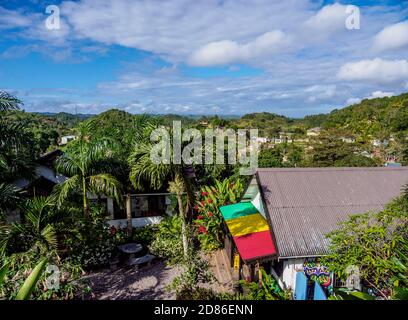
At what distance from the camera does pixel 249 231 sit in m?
9.19

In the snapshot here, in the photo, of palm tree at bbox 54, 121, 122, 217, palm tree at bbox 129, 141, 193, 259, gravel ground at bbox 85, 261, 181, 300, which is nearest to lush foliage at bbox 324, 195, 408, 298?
gravel ground at bbox 85, 261, 181, 300

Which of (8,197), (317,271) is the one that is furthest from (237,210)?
(8,197)

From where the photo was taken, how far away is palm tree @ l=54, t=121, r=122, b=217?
32.2 feet

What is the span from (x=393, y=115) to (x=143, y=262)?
61.2 m

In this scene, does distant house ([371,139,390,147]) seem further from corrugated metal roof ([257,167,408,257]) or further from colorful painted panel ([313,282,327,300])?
colorful painted panel ([313,282,327,300])

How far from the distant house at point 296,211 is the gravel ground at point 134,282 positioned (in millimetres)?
2565

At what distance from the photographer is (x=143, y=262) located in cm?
1072

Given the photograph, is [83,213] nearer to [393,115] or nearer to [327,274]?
[327,274]

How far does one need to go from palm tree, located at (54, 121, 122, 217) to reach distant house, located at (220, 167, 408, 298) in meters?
4.47

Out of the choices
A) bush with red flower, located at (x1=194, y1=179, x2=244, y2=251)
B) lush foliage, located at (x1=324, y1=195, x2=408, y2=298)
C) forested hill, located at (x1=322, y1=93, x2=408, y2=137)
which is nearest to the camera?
lush foliage, located at (x1=324, y1=195, x2=408, y2=298)

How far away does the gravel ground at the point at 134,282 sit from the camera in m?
8.76

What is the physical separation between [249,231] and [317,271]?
7.42ft

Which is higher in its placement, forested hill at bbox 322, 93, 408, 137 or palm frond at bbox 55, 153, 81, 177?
forested hill at bbox 322, 93, 408, 137
